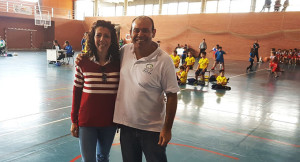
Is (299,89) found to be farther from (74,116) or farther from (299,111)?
(74,116)

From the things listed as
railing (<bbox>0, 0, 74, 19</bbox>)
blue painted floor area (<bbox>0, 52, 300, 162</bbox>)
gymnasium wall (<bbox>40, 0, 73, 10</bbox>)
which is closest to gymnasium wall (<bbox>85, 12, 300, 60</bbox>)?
railing (<bbox>0, 0, 74, 19</bbox>)

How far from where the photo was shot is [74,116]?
231 centimetres

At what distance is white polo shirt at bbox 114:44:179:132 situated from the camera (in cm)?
201

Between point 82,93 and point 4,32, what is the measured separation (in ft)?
99.5

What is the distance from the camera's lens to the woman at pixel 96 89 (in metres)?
2.19

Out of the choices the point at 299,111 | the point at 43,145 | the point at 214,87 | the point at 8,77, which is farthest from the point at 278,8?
the point at 43,145

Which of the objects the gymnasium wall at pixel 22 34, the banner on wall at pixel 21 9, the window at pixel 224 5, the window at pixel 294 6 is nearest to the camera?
the window at pixel 294 6

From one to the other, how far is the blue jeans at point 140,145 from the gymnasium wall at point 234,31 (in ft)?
78.7

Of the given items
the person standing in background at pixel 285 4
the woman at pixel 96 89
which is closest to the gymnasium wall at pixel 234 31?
the person standing in background at pixel 285 4

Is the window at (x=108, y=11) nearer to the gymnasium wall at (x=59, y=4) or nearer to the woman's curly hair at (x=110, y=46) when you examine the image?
the gymnasium wall at (x=59, y=4)

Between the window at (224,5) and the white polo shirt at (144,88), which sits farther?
the window at (224,5)

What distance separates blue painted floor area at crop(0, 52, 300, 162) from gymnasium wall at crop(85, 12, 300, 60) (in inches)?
637

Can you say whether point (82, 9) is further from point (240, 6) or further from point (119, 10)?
point (240, 6)

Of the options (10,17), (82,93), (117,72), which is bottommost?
(82,93)
